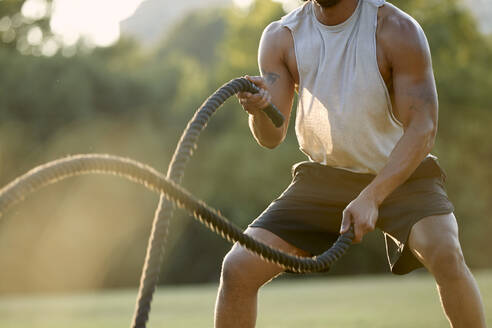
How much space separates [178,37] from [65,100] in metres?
27.8

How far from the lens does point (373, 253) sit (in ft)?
67.2

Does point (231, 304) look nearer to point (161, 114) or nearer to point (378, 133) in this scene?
point (378, 133)

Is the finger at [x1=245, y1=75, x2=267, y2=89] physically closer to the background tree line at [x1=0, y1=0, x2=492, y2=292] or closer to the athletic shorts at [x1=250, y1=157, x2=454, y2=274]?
the athletic shorts at [x1=250, y1=157, x2=454, y2=274]

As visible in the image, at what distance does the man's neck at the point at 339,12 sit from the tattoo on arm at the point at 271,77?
0.32 metres

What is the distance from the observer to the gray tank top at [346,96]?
10.0ft

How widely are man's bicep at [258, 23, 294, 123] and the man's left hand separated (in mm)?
645

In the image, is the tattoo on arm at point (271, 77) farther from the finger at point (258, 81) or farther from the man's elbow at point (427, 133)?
the man's elbow at point (427, 133)

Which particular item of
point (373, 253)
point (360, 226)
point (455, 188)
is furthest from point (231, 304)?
point (455, 188)

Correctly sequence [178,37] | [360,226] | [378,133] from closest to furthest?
1. [360,226]
2. [378,133]
3. [178,37]

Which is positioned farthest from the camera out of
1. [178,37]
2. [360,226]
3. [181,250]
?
[178,37]

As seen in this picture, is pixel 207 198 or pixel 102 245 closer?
pixel 102 245

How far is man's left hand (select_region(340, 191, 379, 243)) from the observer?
278 centimetres

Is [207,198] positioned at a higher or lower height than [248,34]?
lower

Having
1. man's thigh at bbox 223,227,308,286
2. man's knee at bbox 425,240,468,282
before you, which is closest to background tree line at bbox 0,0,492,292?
man's thigh at bbox 223,227,308,286
